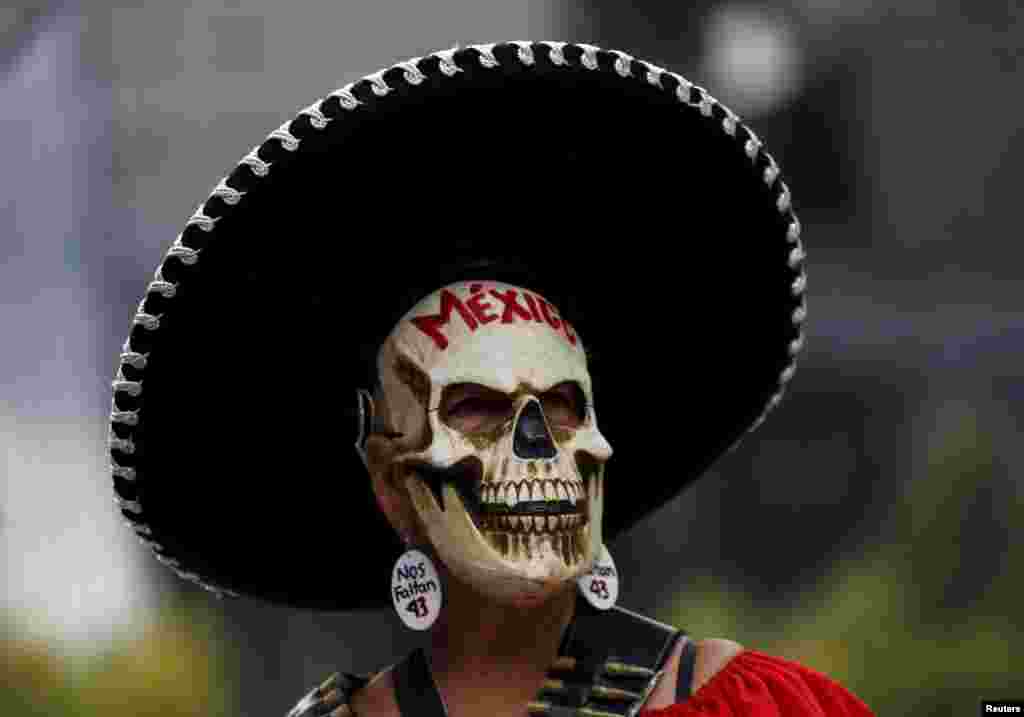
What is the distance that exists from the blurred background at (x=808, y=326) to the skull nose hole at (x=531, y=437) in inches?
81.4

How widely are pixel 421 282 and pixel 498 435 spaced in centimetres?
34

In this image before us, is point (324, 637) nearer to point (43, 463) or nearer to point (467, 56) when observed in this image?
point (43, 463)

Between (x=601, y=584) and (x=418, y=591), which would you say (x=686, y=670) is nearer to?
(x=601, y=584)

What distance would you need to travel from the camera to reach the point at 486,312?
297 cm

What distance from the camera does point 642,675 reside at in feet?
9.55

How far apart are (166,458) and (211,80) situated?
2202 millimetres

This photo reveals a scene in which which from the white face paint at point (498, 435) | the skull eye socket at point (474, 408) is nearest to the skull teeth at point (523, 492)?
the white face paint at point (498, 435)

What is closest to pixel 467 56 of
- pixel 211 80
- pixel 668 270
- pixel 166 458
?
pixel 668 270

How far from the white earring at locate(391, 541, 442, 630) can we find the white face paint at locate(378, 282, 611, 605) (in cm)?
7

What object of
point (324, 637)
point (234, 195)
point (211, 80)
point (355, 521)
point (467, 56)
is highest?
point (211, 80)

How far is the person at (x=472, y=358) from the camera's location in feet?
9.15

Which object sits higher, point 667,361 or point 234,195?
point 234,195

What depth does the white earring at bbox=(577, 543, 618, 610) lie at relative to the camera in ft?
9.64

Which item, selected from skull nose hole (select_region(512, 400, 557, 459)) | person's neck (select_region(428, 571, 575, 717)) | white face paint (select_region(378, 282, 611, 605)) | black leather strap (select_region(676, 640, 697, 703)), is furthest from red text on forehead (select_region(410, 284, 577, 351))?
black leather strap (select_region(676, 640, 697, 703))
